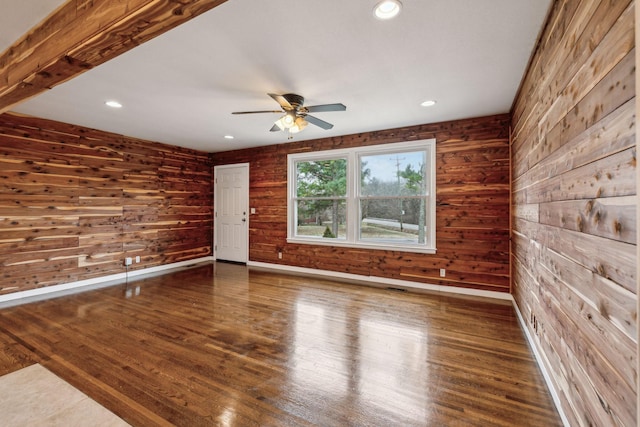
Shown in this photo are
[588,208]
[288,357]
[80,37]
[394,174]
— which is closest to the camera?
[588,208]

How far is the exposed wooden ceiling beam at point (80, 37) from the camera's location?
1.43 metres

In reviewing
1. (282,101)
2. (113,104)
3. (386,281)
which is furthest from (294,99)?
(386,281)

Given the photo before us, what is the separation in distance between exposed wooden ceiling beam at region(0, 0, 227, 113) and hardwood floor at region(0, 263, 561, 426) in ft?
7.20

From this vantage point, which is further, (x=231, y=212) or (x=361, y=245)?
(x=231, y=212)

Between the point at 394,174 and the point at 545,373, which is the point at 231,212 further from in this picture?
the point at 545,373

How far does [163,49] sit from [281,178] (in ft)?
11.8

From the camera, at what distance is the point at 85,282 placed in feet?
15.1

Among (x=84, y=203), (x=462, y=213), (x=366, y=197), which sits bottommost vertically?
(x=462, y=213)

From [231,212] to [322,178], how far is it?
236 centimetres

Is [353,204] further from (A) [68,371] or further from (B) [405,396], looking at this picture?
(A) [68,371]

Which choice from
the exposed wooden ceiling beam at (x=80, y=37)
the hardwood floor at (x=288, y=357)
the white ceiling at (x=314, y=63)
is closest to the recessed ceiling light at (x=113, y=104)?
the white ceiling at (x=314, y=63)

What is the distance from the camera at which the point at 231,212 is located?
21.2ft

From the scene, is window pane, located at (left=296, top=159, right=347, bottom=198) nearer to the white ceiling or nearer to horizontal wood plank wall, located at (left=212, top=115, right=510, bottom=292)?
horizontal wood plank wall, located at (left=212, top=115, right=510, bottom=292)

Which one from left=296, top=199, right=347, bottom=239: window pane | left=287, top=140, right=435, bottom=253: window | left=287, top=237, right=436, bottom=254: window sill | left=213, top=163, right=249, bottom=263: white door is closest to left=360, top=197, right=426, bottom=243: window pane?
left=287, top=140, right=435, bottom=253: window
